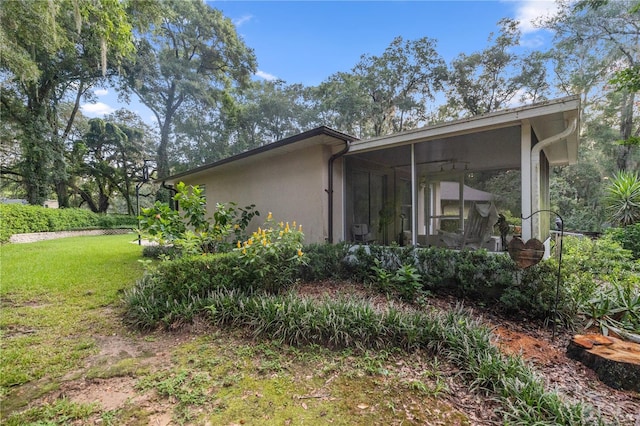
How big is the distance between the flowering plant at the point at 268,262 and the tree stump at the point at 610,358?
323 centimetres

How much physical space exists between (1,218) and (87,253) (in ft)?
19.8

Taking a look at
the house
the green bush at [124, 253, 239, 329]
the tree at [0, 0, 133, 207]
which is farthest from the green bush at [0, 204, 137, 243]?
the green bush at [124, 253, 239, 329]

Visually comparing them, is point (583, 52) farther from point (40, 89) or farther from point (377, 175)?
point (40, 89)

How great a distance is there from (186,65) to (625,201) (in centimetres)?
2438

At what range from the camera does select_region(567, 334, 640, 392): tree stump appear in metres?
2.33

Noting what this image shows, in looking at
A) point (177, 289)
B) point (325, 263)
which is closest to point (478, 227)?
point (325, 263)

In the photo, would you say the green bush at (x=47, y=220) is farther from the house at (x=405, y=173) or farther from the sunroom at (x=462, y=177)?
the sunroom at (x=462, y=177)

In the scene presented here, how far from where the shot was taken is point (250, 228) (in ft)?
27.9

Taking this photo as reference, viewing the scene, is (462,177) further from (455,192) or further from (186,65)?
(186,65)

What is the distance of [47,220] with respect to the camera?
1352cm

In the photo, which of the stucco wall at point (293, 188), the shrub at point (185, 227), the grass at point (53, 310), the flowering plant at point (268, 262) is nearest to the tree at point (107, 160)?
the grass at point (53, 310)

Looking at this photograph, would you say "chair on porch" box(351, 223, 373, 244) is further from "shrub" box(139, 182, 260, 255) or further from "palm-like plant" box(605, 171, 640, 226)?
"palm-like plant" box(605, 171, 640, 226)

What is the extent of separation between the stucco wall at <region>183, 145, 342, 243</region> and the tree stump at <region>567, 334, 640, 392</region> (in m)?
4.12

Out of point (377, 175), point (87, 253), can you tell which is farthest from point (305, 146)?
point (87, 253)
